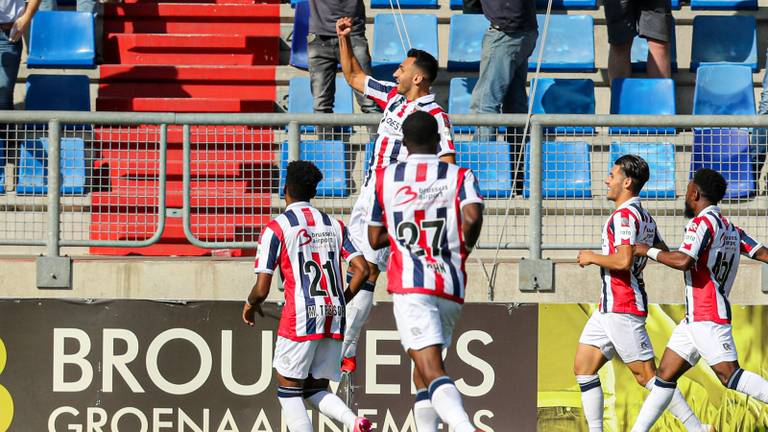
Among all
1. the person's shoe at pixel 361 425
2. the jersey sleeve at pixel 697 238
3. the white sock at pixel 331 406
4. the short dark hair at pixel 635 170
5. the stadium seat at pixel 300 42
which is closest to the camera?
the person's shoe at pixel 361 425

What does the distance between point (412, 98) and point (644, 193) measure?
2302 mm

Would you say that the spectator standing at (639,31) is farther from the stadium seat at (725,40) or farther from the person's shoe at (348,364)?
the person's shoe at (348,364)

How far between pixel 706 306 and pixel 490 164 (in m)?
2.18

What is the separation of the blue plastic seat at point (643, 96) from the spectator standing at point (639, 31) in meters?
0.35

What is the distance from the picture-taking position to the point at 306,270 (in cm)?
975

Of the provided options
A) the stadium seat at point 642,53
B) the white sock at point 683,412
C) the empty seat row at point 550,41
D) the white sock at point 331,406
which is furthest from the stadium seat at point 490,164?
the stadium seat at point 642,53

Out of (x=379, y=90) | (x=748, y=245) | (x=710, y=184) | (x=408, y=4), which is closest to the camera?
(x=710, y=184)

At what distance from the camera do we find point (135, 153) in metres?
11.5


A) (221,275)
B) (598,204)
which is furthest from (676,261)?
(221,275)

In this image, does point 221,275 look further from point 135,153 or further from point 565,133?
point 565,133

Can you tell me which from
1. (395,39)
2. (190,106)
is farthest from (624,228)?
(190,106)

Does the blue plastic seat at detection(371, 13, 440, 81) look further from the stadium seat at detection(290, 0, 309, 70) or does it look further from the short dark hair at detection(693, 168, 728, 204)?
the short dark hair at detection(693, 168, 728, 204)

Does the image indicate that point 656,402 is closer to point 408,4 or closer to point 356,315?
point 356,315

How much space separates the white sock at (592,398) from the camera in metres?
10.3
